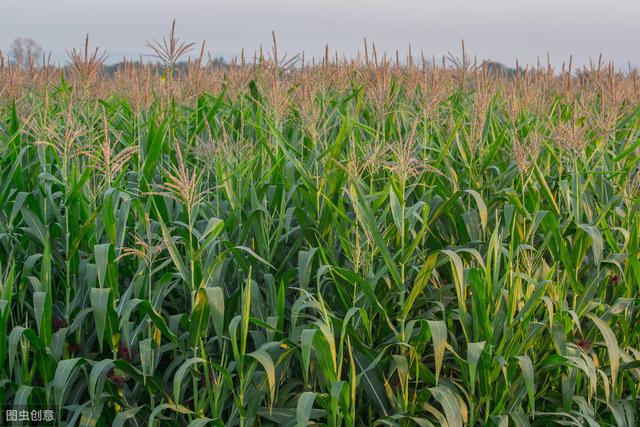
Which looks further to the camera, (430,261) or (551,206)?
(551,206)

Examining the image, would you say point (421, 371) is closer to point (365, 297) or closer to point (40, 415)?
point (365, 297)

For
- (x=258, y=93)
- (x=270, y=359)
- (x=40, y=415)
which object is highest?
(x=258, y=93)

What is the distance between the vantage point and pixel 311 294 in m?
3.21

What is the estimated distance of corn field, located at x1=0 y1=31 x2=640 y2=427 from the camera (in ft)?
10.3

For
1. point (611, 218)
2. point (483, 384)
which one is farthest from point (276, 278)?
point (611, 218)

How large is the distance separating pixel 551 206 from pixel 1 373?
8.43 feet

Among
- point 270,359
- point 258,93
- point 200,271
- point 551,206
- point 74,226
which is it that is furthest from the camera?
point 258,93

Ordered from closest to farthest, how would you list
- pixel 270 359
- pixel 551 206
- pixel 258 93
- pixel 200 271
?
pixel 270 359 < pixel 200 271 < pixel 551 206 < pixel 258 93

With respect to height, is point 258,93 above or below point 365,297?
above

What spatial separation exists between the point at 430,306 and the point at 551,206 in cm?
86

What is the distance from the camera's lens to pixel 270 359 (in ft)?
9.82

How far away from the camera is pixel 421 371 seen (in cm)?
330

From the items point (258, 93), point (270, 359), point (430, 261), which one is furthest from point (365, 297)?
point (258, 93)

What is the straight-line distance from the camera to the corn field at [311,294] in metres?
3.13
